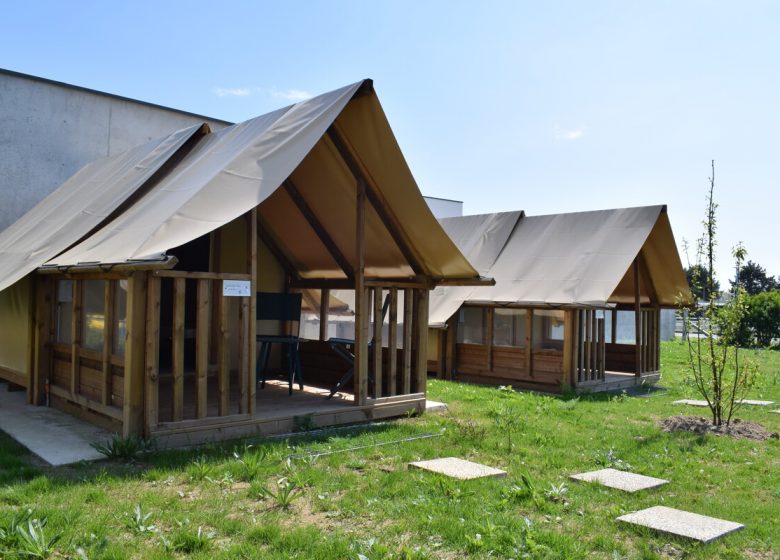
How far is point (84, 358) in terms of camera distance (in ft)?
24.6

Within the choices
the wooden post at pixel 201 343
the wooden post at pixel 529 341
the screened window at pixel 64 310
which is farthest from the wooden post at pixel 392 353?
the wooden post at pixel 529 341

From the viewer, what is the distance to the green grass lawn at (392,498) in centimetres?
405

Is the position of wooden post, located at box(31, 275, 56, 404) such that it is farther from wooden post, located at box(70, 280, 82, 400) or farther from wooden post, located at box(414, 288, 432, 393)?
wooden post, located at box(414, 288, 432, 393)

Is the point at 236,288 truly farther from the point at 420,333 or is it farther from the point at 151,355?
the point at 420,333

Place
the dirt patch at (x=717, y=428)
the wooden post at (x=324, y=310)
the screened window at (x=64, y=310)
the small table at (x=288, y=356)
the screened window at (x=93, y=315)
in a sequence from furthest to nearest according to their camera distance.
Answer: the wooden post at (x=324, y=310) < the small table at (x=288, y=356) < the screened window at (x=64, y=310) < the dirt patch at (x=717, y=428) < the screened window at (x=93, y=315)

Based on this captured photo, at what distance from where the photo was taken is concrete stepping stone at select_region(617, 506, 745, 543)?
4.35m

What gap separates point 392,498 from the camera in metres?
5.01

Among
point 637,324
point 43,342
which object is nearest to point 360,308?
point 43,342

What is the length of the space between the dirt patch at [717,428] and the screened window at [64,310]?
22.5 feet

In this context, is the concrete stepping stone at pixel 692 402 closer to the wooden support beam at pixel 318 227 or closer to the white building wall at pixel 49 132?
the wooden support beam at pixel 318 227

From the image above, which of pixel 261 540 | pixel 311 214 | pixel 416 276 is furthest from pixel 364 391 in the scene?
pixel 261 540

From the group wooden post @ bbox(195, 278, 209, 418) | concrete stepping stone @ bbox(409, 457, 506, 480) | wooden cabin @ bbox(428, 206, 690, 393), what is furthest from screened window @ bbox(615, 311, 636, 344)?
wooden post @ bbox(195, 278, 209, 418)

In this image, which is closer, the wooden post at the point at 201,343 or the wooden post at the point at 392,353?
the wooden post at the point at 201,343

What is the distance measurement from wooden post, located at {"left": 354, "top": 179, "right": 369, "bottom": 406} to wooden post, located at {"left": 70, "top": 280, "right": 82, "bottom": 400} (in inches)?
116
